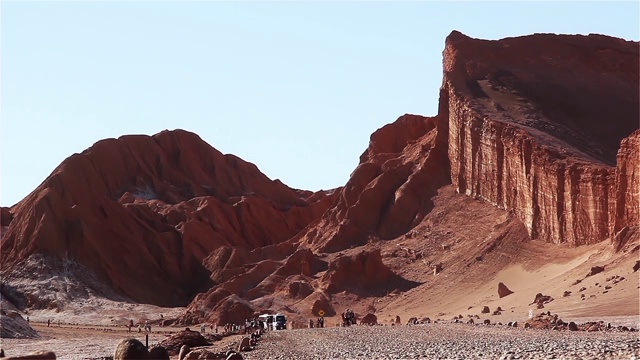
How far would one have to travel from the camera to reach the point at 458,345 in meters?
39.5

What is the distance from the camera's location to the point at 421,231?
105562 mm

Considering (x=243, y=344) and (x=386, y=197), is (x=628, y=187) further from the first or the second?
(x=243, y=344)

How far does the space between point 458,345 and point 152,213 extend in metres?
97.5

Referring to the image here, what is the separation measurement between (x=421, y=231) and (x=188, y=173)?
5515 cm

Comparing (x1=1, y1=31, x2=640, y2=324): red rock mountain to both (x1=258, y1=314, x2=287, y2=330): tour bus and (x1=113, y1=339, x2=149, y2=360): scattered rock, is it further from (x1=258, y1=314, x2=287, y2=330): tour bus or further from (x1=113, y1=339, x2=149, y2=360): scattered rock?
(x1=113, y1=339, x2=149, y2=360): scattered rock

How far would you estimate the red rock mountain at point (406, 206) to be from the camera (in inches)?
3684

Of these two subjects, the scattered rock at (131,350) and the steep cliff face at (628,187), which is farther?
the steep cliff face at (628,187)

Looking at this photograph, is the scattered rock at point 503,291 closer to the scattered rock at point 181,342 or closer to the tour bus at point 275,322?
the tour bus at point 275,322

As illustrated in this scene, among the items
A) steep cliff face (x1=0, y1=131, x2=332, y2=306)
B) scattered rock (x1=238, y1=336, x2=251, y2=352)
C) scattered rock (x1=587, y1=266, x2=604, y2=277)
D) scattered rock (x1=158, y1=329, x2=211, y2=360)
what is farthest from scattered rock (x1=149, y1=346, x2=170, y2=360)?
steep cliff face (x1=0, y1=131, x2=332, y2=306)

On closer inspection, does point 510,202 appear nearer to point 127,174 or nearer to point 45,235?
point 45,235

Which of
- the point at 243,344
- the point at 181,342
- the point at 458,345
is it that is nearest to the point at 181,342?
the point at 181,342

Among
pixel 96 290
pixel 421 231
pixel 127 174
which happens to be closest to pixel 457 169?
pixel 421 231

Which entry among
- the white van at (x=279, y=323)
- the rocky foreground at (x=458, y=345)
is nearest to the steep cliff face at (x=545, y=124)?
the white van at (x=279, y=323)

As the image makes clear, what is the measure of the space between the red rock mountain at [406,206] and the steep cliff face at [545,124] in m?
0.17
